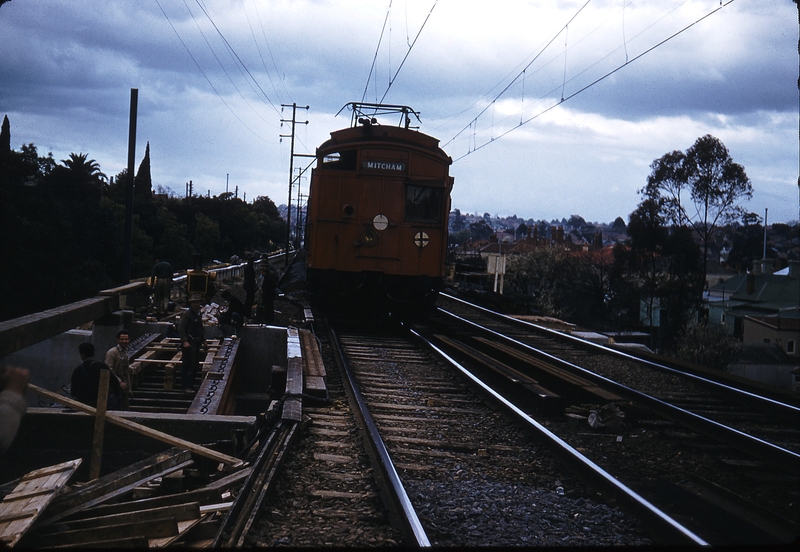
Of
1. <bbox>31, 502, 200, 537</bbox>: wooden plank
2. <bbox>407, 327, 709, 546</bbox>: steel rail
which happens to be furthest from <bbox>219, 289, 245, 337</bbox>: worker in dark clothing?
<bbox>31, 502, 200, 537</bbox>: wooden plank

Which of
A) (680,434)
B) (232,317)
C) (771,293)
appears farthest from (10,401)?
(771,293)

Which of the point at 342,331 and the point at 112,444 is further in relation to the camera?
the point at 342,331

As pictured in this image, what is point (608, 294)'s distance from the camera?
49.3 m

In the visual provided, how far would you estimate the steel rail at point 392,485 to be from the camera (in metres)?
4.11

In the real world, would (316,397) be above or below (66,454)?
above

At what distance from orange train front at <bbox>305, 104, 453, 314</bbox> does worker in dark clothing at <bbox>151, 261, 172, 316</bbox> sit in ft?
11.1

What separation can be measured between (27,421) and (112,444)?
1.04 m

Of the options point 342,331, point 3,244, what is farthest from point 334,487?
point 3,244

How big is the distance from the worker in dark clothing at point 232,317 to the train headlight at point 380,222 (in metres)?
3.09

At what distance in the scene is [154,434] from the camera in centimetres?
679

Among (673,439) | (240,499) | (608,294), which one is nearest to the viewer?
(240,499)

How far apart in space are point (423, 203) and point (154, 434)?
809cm

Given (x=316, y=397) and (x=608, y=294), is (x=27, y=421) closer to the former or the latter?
(x=316, y=397)

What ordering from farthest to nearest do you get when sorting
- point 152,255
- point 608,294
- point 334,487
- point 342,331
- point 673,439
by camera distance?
point 608,294 → point 152,255 → point 342,331 → point 673,439 → point 334,487
